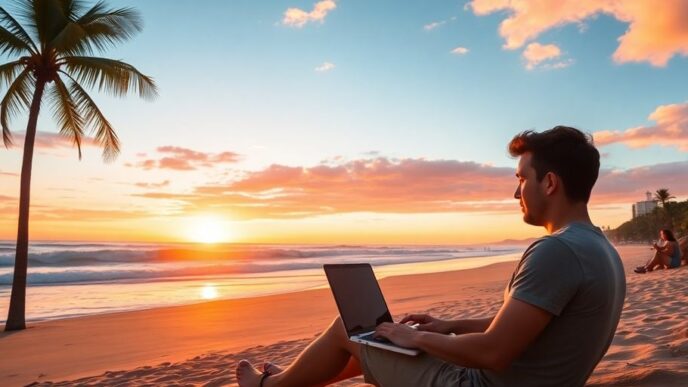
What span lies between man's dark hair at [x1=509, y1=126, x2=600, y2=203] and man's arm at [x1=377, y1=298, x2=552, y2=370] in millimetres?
Result: 510

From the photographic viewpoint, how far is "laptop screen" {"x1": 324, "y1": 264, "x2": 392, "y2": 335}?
8.00ft

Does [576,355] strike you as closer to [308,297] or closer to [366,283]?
[366,283]

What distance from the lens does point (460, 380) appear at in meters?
2.05

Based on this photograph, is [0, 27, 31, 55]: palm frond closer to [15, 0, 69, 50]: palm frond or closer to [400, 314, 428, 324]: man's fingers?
[15, 0, 69, 50]: palm frond

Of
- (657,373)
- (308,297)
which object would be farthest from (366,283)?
(308,297)

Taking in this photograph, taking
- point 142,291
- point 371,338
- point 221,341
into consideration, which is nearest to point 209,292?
point 142,291

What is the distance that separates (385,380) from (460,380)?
0.34 metres

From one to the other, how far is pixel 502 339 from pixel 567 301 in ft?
0.82

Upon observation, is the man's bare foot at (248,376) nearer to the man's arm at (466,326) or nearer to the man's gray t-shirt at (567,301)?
the man's arm at (466,326)

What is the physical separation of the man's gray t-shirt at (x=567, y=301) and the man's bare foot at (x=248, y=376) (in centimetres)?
140

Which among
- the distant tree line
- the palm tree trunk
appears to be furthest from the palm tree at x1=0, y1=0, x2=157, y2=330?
the distant tree line

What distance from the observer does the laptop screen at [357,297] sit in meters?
2.44

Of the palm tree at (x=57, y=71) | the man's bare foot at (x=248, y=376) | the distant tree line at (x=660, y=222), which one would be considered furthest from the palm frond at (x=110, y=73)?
the distant tree line at (x=660, y=222)

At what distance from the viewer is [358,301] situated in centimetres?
256
